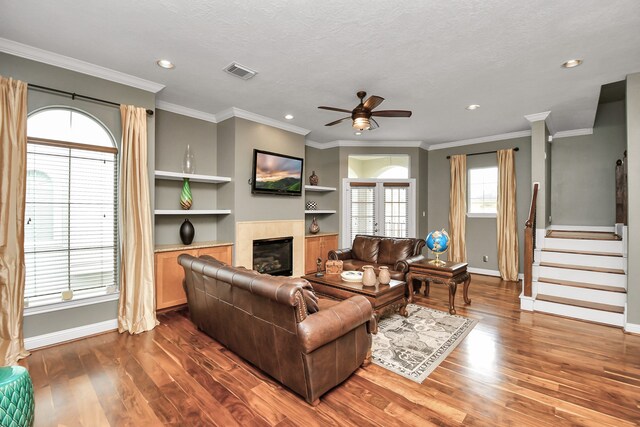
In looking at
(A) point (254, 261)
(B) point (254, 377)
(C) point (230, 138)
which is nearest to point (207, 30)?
(C) point (230, 138)

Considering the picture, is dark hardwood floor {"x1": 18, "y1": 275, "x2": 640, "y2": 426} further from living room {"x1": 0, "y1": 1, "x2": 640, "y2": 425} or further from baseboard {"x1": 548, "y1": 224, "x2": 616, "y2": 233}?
baseboard {"x1": 548, "y1": 224, "x2": 616, "y2": 233}

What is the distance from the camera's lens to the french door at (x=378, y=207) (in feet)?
22.0

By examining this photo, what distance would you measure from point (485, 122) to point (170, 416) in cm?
602

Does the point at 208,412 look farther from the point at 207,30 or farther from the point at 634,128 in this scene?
the point at 634,128

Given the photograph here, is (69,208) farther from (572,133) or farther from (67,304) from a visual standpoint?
(572,133)

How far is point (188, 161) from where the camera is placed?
4.43 m

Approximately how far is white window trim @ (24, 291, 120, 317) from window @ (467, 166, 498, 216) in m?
6.73

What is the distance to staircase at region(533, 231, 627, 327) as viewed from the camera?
368 centimetres

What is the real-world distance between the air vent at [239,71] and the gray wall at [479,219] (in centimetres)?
517

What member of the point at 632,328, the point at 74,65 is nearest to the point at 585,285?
the point at 632,328

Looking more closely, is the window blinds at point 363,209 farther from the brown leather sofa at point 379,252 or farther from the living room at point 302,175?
the living room at point 302,175

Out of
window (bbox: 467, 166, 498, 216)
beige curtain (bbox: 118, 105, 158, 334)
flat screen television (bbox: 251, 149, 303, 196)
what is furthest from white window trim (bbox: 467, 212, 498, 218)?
beige curtain (bbox: 118, 105, 158, 334)

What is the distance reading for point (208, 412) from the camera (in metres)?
1.99

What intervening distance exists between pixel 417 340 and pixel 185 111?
4619 millimetres
